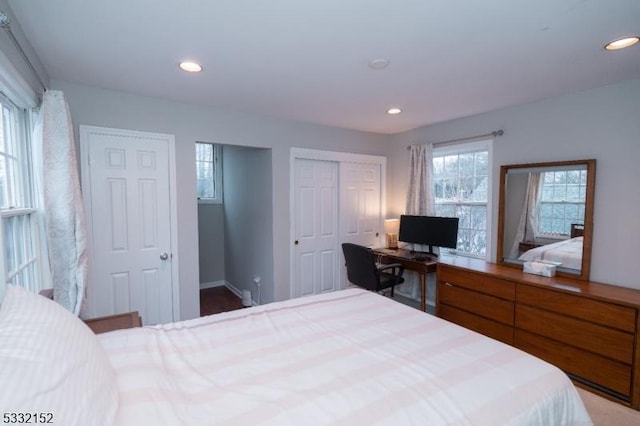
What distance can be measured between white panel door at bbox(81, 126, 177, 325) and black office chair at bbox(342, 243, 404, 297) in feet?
6.34

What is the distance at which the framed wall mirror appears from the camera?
8.63 feet

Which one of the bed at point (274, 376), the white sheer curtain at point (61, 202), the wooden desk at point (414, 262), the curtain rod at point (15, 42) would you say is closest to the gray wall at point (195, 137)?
the curtain rod at point (15, 42)

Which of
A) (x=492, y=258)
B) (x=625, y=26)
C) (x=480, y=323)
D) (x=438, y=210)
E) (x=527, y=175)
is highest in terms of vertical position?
(x=625, y=26)

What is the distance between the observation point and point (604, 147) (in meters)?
2.54

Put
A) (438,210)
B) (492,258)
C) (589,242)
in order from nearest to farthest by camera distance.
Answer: (589,242), (492,258), (438,210)

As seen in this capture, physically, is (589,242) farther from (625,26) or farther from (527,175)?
(625,26)

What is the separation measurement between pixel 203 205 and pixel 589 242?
15.5ft

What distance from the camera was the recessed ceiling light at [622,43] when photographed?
176 cm

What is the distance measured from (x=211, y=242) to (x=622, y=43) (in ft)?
16.2

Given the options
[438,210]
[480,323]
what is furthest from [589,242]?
[438,210]

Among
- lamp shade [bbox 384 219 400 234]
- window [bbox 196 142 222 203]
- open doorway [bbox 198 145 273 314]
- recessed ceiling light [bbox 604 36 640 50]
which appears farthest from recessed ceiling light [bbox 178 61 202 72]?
lamp shade [bbox 384 219 400 234]

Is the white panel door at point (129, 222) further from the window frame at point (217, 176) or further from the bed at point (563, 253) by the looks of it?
the bed at point (563, 253)

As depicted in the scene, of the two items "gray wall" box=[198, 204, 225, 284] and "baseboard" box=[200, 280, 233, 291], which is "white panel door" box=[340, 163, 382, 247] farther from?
"baseboard" box=[200, 280, 233, 291]

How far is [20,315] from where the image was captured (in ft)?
3.20
